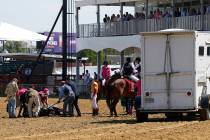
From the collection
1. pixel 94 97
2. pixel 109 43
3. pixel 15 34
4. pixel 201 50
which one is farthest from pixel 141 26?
pixel 201 50

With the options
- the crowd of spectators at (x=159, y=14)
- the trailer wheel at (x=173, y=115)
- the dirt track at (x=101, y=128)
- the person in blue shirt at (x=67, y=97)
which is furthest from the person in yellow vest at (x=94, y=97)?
the crowd of spectators at (x=159, y=14)

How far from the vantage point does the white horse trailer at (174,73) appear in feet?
75.1

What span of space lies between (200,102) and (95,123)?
3397 millimetres

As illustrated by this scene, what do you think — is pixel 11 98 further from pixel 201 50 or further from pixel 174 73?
pixel 201 50

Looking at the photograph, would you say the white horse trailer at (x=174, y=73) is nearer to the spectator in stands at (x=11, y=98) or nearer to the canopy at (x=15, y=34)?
the spectator in stands at (x=11, y=98)

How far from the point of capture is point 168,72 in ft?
75.7

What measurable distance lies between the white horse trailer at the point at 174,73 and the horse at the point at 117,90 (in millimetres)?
3945

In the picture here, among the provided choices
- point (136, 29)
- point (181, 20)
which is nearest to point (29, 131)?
point (181, 20)

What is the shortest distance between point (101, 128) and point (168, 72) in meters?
3.35

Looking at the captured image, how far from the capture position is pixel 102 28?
161 ft

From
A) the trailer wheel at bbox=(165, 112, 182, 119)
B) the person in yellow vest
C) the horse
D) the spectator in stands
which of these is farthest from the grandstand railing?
the trailer wheel at bbox=(165, 112, 182, 119)

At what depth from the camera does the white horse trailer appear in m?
22.9

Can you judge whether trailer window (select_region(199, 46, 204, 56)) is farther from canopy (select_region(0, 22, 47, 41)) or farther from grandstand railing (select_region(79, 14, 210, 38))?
canopy (select_region(0, 22, 47, 41))

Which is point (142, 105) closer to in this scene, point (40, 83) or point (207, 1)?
point (207, 1)
